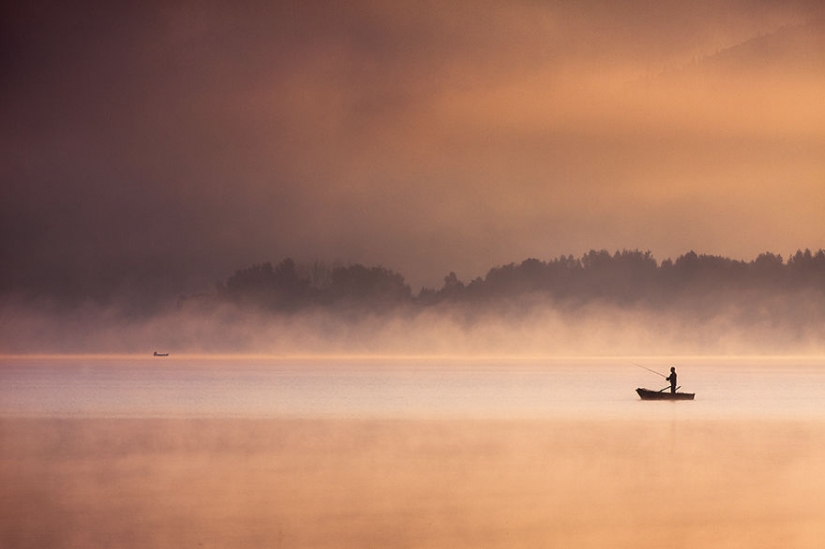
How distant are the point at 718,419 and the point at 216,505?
24.7 meters

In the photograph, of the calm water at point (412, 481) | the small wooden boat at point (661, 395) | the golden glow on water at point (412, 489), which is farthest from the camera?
the small wooden boat at point (661, 395)

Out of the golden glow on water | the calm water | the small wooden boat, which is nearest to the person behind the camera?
the golden glow on water

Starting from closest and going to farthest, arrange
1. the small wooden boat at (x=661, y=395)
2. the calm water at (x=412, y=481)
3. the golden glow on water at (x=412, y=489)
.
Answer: the golden glow on water at (x=412, y=489), the calm water at (x=412, y=481), the small wooden boat at (x=661, y=395)

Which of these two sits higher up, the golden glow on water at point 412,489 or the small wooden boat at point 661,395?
the small wooden boat at point 661,395

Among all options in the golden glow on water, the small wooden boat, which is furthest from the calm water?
the small wooden boat

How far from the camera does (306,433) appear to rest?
33.2 metres

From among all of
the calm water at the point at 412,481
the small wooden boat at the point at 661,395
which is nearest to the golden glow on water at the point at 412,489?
the calm water at the point at 412,481

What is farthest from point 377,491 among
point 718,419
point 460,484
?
point 718,419

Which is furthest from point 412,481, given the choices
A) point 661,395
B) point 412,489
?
point 661,395

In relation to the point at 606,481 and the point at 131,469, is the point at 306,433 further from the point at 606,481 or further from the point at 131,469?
the point at 606,481

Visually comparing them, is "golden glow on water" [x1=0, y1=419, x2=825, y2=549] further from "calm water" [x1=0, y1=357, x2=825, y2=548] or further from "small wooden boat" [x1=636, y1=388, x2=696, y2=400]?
"small wooden boat" [x1=636, y1=388, x2=696, y2=400]

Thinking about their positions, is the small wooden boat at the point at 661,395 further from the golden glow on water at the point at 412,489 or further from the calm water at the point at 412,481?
the golden glow on water at the point at 412,489

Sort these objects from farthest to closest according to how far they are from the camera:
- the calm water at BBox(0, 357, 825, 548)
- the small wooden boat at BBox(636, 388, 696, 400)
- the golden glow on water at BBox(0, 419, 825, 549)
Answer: the small wooden boat at BBox(636, 388, 696, 400) → the calm water at BBox(0, 357, 825, 548) → the golden glow on water at BBox(0, 419, 825, 549)

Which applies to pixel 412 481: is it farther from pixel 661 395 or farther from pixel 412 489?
pixel 661 395
